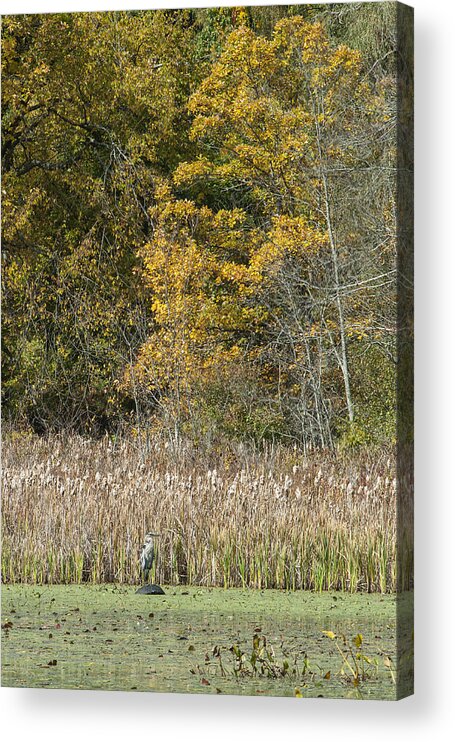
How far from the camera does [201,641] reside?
21.7ft

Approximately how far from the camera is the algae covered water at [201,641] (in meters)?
6.33

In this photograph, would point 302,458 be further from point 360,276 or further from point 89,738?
A: point 89,738

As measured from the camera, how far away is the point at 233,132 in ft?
23.1

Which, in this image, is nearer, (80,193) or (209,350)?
(209,350)

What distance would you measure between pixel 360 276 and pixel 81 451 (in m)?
1.89

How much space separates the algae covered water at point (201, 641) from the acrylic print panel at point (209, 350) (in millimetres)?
11

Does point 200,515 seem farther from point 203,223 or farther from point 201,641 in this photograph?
point 203,223

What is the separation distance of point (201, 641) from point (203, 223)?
2.12 m

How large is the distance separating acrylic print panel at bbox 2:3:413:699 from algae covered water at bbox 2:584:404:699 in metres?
0.01

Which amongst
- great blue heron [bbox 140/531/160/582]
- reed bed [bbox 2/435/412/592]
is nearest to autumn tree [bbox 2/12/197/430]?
reed bed [bbox 2/435/412/592]

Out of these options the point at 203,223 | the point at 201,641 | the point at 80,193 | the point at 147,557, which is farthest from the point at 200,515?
the point at 80,193

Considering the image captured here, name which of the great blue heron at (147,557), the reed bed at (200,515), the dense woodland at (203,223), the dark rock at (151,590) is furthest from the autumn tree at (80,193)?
the dark rock at (151,590)

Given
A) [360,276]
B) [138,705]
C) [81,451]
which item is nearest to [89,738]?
[138,705]

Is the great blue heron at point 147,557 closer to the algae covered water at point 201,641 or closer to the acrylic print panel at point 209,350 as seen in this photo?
the acrylic print panel at point 209,350
